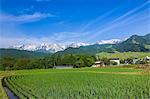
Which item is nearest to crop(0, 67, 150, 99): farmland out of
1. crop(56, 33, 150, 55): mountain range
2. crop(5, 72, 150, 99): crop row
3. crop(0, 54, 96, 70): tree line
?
crop(5, 72, 150, 99): crop row

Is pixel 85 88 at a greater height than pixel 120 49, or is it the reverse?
pixel 120 49

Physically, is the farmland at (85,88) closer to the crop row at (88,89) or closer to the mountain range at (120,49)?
the crop row at (88,89)

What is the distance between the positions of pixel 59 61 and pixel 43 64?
10.8 feet

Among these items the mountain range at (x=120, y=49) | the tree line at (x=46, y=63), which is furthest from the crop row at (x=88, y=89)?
the mountain range at (x=120, y=49)

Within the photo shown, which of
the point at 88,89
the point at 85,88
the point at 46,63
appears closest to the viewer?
the point at 88,89

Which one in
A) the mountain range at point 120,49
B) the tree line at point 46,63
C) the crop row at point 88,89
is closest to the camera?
the crop row at point 88,89

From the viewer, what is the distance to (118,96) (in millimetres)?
10312

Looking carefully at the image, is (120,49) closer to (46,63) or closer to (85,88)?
(46,63)

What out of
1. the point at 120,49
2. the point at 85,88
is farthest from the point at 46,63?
the point at 120,49

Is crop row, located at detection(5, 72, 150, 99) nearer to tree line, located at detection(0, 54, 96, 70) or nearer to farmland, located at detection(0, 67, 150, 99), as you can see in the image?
farmland, located at detection(0, 67, 150, 99)

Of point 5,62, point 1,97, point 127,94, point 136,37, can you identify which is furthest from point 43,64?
point 136,37

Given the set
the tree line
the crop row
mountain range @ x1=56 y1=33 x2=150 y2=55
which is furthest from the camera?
mountain range @ x1=56 y1=33 x2=150 y2=55

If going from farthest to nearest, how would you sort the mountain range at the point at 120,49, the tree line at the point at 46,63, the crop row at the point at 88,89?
the mountain range at the point at 120,49 → the tree line at the point at 46,63 → the crop row at the point at 88,89

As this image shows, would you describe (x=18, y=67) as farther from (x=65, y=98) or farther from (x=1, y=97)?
(x=65, y=98)
